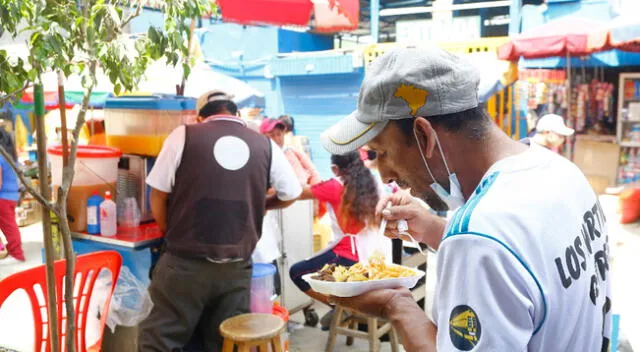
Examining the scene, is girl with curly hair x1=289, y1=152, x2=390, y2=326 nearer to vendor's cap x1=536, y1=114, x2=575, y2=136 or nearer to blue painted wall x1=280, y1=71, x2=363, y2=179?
Answer: vendor's cap x1=536, y1=114, x2=575, y2=136

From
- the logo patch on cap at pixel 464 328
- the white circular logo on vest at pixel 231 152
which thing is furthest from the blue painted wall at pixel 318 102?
the logo patch on cap at pixel 464 328

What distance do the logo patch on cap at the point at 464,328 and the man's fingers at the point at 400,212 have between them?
96cm

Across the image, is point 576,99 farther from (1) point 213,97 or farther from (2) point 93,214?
(2) point 93,214

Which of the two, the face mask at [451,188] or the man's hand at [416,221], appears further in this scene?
the man's hand at [416,221]

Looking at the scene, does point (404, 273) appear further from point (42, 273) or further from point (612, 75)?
point (612, 75)

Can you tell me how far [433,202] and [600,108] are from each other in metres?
9.59

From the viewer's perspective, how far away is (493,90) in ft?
28.4

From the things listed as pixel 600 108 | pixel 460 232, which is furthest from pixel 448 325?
pixel 600 108

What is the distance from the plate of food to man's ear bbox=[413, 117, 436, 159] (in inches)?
27.9

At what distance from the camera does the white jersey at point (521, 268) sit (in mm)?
1160

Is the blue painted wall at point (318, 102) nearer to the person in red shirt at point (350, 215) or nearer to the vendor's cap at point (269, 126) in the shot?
the vendor's cap at point (269, 126)

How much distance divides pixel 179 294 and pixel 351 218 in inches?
61.5

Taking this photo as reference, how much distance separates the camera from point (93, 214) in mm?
3959

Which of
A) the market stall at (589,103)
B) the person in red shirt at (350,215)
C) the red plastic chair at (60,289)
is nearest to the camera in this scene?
the red plastic chair at (60,289)
